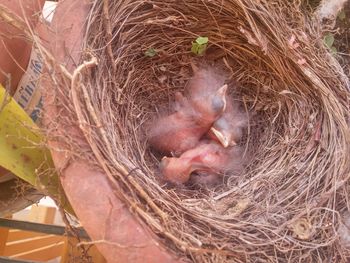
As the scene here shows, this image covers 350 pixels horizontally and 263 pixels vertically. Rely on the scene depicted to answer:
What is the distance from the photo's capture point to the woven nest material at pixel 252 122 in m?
0.66

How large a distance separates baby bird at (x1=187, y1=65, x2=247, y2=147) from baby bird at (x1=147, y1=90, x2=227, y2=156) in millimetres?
15

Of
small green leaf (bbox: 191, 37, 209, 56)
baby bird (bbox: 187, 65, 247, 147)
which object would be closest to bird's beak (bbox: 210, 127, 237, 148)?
baby bird (bbox: 187, 65, 247, 147)

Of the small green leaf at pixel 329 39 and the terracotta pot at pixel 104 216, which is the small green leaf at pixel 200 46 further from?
the terracotta pot at pixel 104 216

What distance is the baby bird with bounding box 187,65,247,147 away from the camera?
0.99 m

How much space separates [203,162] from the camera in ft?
3.05

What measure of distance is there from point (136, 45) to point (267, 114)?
289 millimetres

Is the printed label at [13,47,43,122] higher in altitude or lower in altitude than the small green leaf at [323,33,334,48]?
higher

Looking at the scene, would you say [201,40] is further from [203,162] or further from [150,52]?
[203,162]

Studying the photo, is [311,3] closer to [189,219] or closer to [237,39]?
[237,39]

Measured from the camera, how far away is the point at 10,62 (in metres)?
0.79

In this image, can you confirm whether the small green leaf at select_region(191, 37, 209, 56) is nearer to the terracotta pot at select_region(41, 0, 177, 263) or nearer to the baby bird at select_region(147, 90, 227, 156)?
the baby bird at select_region(147, 90, 227, 156)

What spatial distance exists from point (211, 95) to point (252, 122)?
10cm

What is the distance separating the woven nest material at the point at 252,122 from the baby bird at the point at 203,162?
25 millimetres

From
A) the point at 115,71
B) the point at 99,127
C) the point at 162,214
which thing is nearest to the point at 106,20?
the point at 115,71
